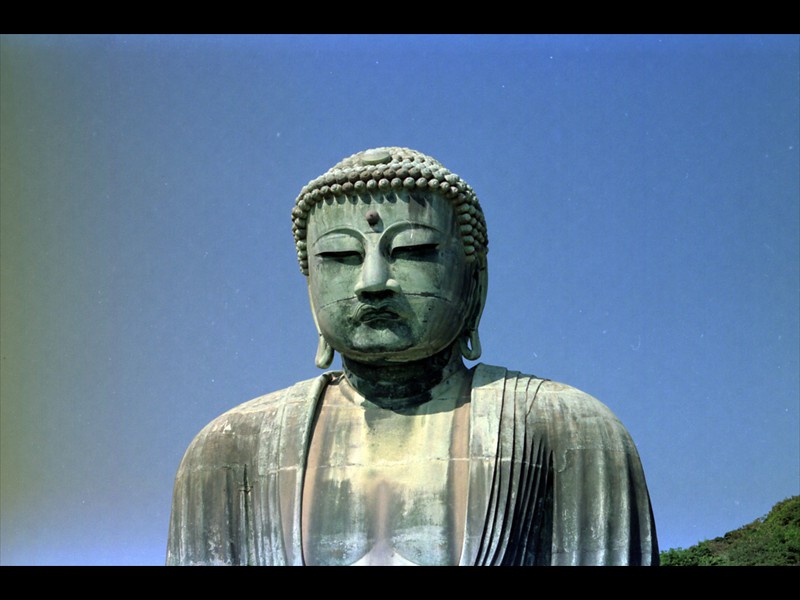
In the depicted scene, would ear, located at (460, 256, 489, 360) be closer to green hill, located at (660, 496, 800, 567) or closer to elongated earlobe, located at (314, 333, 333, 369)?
elongated earlobe, located at (314, 333, 333, 369)

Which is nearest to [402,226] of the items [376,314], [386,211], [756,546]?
[386,211]

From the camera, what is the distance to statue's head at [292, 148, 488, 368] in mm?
14484

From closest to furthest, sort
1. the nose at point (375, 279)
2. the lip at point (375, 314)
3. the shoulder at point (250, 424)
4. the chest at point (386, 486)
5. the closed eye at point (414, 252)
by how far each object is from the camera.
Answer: the chest at point (386, 486), the nose at point (375, 279), the lip at point (375, 314), the closed eye at point (414, 252), the shoulder at point (250, 424)

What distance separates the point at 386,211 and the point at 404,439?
1965 millimetres

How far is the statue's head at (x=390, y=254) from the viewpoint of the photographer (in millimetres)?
14484

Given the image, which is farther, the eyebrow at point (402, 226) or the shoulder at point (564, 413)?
the eyebrow at point (402, 226)

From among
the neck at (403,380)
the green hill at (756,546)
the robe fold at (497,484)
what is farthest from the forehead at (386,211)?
the green hill at (756,546)

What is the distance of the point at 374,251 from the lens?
1448 centimetres

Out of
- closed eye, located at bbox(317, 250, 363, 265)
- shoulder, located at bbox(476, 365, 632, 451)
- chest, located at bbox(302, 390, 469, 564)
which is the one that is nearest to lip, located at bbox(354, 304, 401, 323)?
closed eye, located at bbox(317, 250, 363, 265)

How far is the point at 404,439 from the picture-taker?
1455 cm

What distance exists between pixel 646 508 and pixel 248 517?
3.38 m

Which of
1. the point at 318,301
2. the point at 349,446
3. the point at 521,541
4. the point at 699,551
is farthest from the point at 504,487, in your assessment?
the point at 699,551

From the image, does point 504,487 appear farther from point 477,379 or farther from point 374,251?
point 374,251

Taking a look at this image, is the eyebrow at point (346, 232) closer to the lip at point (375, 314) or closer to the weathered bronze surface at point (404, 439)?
the weathered bronze surface at point (404, 439)
